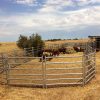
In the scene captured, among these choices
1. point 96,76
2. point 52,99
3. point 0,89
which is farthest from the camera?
point 96,76

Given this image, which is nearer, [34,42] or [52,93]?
[52,93]

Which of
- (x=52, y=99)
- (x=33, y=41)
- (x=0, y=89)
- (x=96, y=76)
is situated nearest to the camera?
(x=52, y=99)

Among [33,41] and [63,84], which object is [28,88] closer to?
[63,84]

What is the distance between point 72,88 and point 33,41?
1289 inches

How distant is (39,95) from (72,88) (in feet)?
6.01

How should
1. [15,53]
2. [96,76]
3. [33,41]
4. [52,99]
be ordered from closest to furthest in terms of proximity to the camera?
[52,99] → [96,76] → [15,53] → [33,41]

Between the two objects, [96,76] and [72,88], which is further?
[96,76]

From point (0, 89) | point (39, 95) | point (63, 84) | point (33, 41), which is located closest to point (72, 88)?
point (63, 84)

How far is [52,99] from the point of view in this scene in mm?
11680

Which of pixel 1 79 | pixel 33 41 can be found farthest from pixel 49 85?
pixel 33 41

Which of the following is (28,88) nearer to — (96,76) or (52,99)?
(52,99)

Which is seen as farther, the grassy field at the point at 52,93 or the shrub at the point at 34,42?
the shrub at the point at 34,42

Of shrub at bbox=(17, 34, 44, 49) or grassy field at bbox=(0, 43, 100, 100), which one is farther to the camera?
shrub at bbox=(17, 34, 44, 49)

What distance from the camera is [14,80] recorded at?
15531 mm
